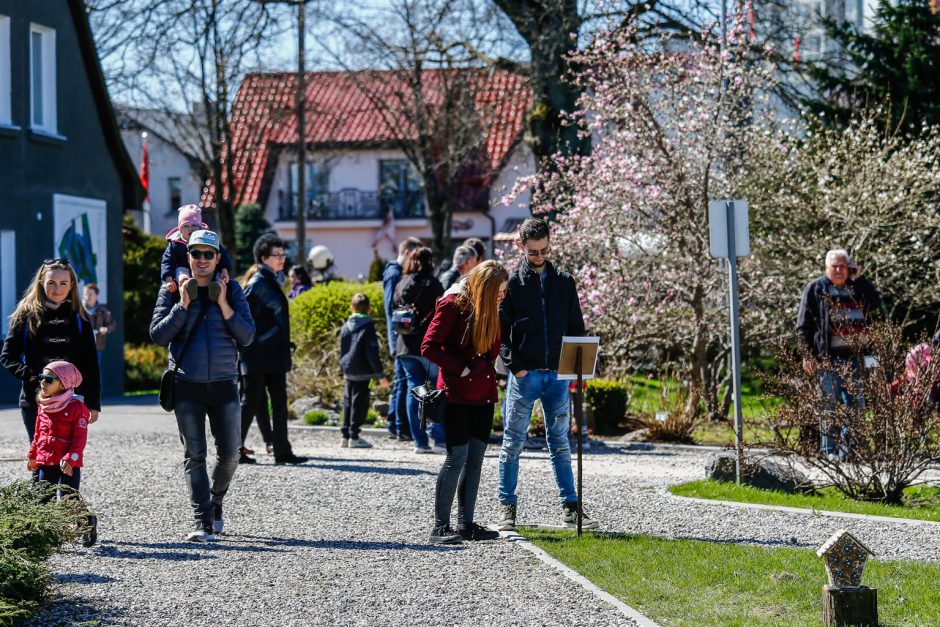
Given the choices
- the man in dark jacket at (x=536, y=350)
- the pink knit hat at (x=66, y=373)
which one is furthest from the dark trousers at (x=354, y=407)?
the pink knit hat at (x=66, y=373)

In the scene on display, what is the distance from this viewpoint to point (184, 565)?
7.70 meters

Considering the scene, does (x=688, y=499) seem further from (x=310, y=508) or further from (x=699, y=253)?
(x=699, y=253)

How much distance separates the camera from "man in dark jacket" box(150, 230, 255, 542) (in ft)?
27.1

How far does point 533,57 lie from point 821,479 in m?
10.8

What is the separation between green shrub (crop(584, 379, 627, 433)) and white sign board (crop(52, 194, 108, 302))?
1062 centimetres

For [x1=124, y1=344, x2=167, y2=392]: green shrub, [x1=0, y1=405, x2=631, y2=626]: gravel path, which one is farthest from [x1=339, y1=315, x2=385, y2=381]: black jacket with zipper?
[x1=124, y1=344, x2=167, y2=392]: green shrub

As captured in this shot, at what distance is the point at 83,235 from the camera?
24.1 metres

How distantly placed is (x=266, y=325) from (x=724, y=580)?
19.5ft

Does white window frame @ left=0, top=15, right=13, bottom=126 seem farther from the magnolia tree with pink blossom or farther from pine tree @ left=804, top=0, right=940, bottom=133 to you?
pine tree @ left=804, top=0, right=940, bottom=133

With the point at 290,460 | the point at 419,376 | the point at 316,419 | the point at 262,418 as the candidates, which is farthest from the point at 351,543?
the point at 316,419

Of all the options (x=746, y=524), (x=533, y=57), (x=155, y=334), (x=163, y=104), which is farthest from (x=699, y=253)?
(x=163, y=104)

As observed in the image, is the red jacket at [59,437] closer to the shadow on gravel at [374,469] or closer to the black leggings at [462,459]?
the black leggings at [462,459]

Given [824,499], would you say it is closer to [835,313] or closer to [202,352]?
[835,313]

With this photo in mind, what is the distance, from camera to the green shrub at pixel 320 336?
18281 millimetres
